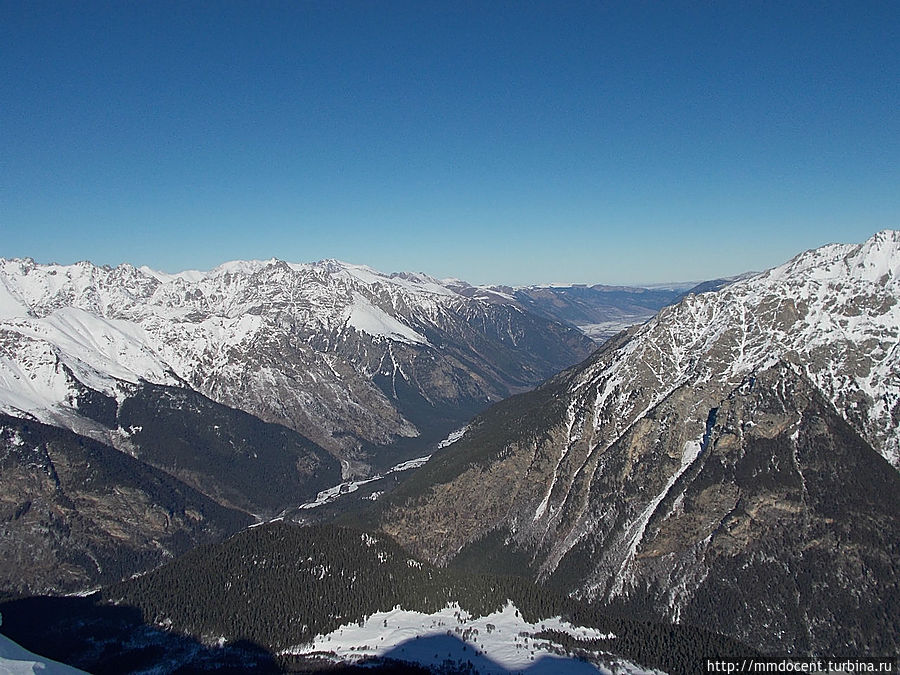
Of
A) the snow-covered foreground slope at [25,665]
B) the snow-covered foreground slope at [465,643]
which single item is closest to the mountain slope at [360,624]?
the snow-covered foreground slope at [465,643]

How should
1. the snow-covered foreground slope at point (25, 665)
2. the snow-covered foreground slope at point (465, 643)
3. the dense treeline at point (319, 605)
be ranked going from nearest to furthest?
the snow-covered foreground slope at point (25, 665) < the snow-covered foreground slope at point (465, 643) < the dense treeline at point (319, 605)

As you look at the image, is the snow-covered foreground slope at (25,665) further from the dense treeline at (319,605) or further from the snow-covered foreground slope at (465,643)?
the dense treeline at (319,605)

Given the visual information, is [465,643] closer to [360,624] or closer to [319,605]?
[360,624]

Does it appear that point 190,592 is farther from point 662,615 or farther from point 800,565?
point 800,565

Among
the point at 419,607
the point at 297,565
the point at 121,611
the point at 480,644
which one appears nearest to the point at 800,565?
the point at 480,644

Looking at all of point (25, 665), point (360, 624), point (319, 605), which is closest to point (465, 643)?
point (360, 624)

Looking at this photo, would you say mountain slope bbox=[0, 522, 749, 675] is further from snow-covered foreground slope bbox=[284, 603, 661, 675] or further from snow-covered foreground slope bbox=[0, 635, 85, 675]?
snow-covered foreground slope bbox=[0, 635, 85, 675]

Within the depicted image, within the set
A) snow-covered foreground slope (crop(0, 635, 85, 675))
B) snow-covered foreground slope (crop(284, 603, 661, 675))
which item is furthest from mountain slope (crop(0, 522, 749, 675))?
snow-covered foreground slope (crop(0, 635, 85, 675))
